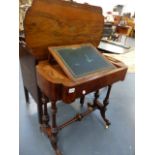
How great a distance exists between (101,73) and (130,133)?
3.37ft

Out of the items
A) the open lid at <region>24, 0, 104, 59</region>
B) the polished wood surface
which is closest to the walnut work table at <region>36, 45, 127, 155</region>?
the polished wood surface

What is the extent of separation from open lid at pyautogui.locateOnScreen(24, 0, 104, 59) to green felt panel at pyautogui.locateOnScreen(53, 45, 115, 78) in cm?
12

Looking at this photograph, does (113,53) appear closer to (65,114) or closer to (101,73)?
(65,114)

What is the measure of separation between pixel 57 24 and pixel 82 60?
363mm

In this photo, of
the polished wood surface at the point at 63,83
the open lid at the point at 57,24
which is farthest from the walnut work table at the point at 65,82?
the open lid at the point at 57,24

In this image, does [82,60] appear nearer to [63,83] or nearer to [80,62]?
[80,62]

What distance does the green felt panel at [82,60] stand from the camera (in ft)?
4.00

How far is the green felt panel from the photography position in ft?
4.00

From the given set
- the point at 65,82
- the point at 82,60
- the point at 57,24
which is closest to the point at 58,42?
the point at 57,24

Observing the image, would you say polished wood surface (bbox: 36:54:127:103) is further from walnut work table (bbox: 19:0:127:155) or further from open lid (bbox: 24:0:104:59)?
open lid (bbox: 24:0:104:59)

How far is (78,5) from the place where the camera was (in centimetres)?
139

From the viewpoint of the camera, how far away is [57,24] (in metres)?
1.29
